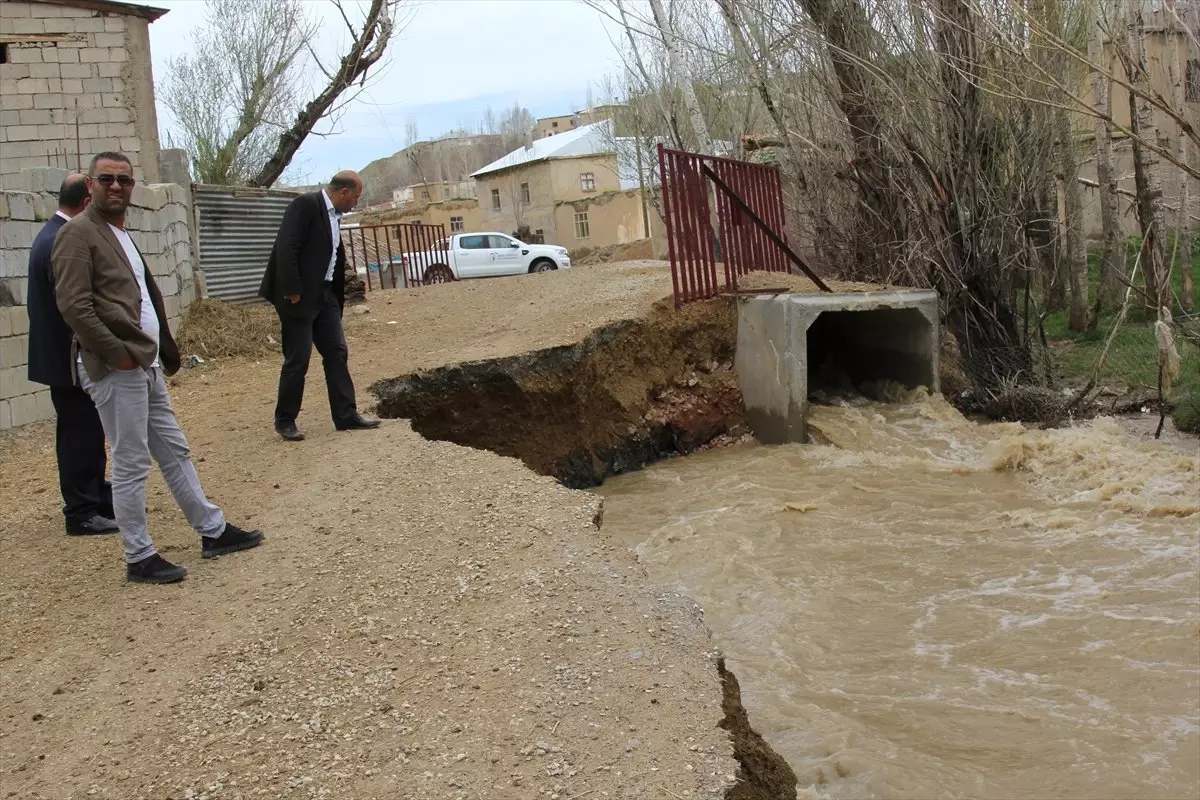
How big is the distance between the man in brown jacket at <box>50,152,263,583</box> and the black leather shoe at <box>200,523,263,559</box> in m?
0.22

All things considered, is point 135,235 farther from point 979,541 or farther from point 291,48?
point 291,48

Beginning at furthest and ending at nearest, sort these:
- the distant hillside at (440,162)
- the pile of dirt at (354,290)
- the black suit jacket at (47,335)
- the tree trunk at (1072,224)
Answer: the distant hillside at (440,162)
the pile of dirt at (354,290)
the tree trunk at (1072,224)
the black suit jacket at (47,335)

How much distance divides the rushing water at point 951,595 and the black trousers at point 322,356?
2251mm

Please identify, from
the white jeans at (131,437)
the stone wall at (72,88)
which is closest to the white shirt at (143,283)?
the white jeans at (131,437)

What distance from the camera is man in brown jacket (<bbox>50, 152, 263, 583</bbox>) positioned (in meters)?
4.13

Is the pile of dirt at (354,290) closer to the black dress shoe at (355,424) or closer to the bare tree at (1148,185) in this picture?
the black dress shoe at (355,424)

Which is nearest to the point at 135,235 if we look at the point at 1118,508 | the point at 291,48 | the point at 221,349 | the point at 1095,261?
the point at 221,349

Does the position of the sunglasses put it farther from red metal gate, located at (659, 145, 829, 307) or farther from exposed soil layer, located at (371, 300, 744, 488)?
red metal gate, located at (659, 145, 829, 307)

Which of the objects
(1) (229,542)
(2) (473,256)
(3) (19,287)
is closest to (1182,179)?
(1) (229,542)


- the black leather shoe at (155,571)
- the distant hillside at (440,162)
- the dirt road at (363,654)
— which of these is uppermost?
the distant hillside at (440,162)

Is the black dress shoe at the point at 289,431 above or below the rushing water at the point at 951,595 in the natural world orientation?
above

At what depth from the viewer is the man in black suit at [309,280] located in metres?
6.41

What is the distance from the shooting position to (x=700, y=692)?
3234 millimetres

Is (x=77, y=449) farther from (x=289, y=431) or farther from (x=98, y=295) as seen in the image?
(x=289, y=431)
